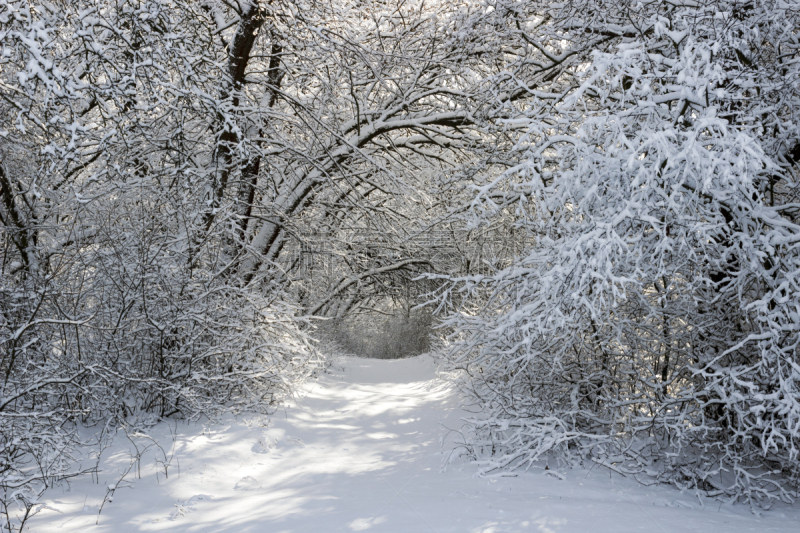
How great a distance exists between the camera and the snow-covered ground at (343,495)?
3604mm

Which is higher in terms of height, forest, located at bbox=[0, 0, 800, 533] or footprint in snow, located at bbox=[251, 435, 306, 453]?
forest, located at bbox=[0, 0, 800, 533]

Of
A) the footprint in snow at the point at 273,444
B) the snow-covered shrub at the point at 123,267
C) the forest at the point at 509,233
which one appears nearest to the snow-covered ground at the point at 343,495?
the footprint in snow at the point at 273,444

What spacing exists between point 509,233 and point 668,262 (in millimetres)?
4302

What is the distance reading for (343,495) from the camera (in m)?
4.34

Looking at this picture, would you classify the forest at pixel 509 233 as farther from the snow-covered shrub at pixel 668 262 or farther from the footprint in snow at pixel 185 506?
the footprint in snow at pixel 185 506

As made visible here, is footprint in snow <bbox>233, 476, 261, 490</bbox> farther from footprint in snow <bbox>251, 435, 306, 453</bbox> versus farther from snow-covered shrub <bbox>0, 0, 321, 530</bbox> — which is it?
snow-covered shrub <bbox>0, 0, 321, 530</bbox>

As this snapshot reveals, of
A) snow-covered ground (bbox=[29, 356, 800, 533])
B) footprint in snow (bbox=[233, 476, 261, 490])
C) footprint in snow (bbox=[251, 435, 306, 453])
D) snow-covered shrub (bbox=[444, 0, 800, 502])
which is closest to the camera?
snow-covered ground (bbox=[29, 356, 800, 533])

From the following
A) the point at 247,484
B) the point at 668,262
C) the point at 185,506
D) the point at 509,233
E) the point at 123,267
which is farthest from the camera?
the point at 509,233

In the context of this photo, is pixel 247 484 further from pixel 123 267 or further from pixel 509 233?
pixel 509 233

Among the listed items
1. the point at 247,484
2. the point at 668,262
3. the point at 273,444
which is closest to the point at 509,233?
the point at 668,262

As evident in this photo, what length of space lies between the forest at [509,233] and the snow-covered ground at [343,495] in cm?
27

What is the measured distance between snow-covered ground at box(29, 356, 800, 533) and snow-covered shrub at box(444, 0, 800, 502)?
1.37ft

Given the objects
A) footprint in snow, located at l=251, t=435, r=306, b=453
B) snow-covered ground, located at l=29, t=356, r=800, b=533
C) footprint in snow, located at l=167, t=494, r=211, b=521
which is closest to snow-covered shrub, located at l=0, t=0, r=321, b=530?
snow-covered ground, located at l=29, t=356, r=800, b=533

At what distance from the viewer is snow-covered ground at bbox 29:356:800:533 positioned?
360 centimetres
